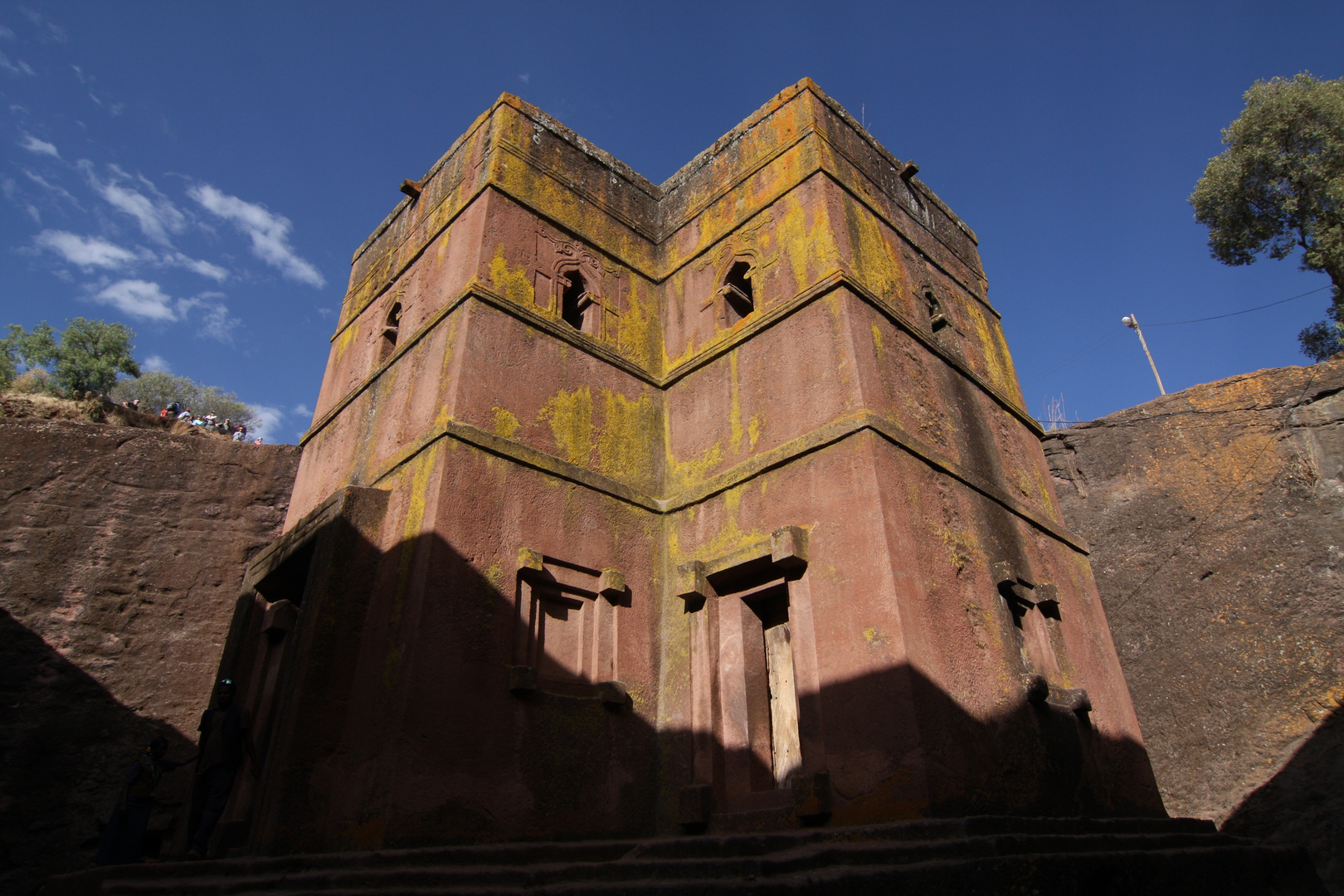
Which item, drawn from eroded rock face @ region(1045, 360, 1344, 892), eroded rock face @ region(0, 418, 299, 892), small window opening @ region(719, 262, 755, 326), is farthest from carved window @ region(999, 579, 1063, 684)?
eroded rock face @ region(0, 418, 299, 892)

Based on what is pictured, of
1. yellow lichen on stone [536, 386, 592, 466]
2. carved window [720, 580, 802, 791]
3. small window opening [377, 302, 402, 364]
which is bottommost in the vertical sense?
carved window [720, 580, 802, 791]

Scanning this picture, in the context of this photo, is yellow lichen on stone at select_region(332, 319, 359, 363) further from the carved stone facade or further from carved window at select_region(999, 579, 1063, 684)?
carved window at select_region(999, 579, 1063, 684)

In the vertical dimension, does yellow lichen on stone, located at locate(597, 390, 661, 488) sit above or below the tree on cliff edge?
below

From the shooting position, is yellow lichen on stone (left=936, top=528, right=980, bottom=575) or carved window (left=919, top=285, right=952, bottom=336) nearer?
yellow lichen on stone (left=936, top=528, right=980, bottom=575)

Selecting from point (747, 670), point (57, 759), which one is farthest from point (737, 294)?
point (57, 759)

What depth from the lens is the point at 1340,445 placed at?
816 centimetres

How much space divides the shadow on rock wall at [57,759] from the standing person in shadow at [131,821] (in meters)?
1.37

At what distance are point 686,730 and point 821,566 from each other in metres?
1.66

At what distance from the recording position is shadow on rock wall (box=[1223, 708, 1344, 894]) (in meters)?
6.81

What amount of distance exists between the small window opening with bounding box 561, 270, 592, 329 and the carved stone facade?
27 mm

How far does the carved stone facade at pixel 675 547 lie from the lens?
520cm

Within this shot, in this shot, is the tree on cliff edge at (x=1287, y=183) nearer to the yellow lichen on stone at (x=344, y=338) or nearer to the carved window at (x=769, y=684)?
the carved window at (x=769, y=684)

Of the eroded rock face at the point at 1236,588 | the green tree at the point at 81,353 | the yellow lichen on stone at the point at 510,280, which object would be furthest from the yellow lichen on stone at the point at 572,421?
the green tree at the point at 81,353

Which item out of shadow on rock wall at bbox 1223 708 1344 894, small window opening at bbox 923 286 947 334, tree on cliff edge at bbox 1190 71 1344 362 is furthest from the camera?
tree on cliff edge at bbox 1190 71 1344 362
